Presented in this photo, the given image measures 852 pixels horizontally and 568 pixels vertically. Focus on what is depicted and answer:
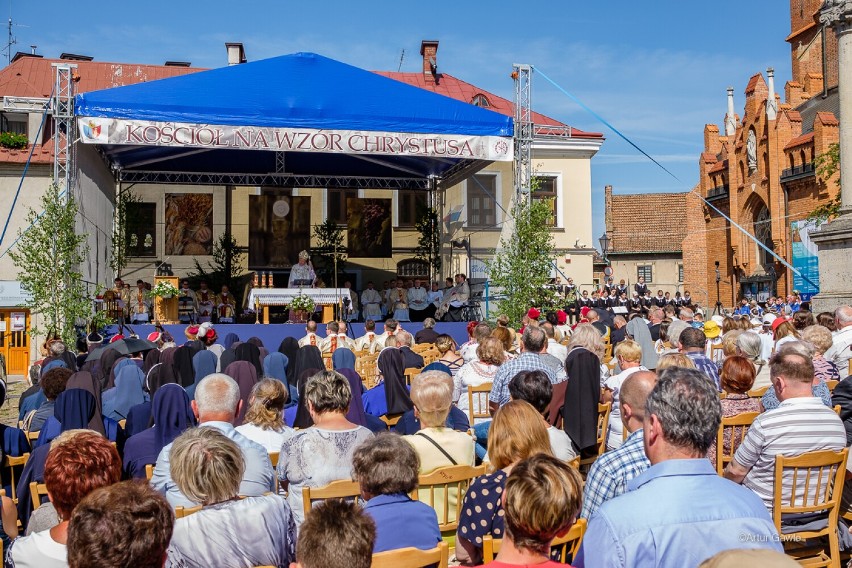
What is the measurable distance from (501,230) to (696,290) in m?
27.9

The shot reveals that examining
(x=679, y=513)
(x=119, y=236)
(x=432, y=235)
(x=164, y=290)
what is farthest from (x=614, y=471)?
(x=432, y=235)

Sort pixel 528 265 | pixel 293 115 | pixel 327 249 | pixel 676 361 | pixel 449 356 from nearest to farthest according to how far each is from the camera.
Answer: pixel 676 361 < pixel 449 356 < pixel 293 115 < pixel 528 265 < pixel 327 249

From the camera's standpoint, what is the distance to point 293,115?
16109 mm

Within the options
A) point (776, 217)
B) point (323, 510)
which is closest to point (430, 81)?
point (776, 217)

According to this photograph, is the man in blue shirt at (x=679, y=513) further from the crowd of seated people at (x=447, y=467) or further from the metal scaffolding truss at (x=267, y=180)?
the metal scaffolding truss at (x=267, y=180)

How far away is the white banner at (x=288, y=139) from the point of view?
15078mm

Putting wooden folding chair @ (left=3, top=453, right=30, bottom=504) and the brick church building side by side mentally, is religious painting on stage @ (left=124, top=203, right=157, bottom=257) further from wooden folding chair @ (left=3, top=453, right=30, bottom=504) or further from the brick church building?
the brick church building

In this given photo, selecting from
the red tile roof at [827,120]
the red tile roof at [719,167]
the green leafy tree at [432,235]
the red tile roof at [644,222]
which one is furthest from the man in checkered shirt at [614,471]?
the red tile roof at [644,222]

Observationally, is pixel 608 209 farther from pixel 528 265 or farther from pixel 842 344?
pixel 842 344

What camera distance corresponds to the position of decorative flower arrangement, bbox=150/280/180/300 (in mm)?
17844

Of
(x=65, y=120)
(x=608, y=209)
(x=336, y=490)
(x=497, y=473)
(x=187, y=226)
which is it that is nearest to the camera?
(x=497, y=473)

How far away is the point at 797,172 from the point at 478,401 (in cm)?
3340

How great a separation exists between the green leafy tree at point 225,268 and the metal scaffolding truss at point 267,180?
4870mm

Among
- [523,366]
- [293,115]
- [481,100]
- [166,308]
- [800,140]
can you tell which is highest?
[481,100]
